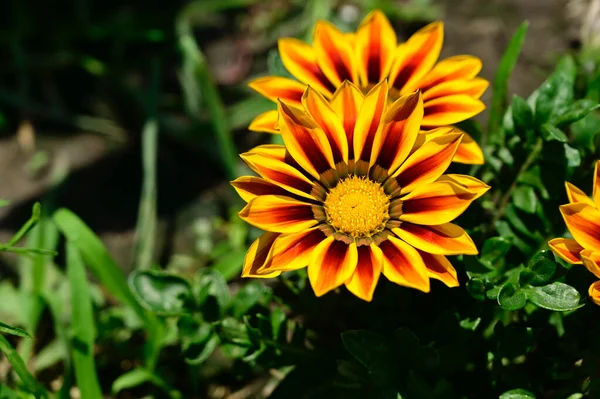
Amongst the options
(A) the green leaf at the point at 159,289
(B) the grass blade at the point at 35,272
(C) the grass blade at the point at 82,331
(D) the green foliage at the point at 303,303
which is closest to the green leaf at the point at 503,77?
(D) the green foliage at the point at 303,303

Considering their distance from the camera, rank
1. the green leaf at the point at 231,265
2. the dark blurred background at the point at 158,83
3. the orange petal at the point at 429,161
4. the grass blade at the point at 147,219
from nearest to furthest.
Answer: the orange petal at the point at 429,161
the green leaf at the point at 231,265
the grass blade at the point at 147,219
the dark blurred background at the point at 158,83

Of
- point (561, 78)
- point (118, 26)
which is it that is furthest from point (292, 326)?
point (118, 26)

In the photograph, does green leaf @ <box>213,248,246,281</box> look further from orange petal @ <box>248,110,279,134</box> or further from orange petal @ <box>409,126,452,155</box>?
orange petal @ <box>409,126,452,155</box>

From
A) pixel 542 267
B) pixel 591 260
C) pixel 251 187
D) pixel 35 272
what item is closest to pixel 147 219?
pixel 35 272

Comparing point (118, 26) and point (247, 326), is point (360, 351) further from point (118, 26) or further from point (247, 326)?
point (118, 26)

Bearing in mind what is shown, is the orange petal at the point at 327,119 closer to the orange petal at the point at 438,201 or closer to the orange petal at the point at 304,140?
the orange petal at the point at 304,140

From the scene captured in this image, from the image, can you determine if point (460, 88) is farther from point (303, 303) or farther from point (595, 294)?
point (303, 303)
